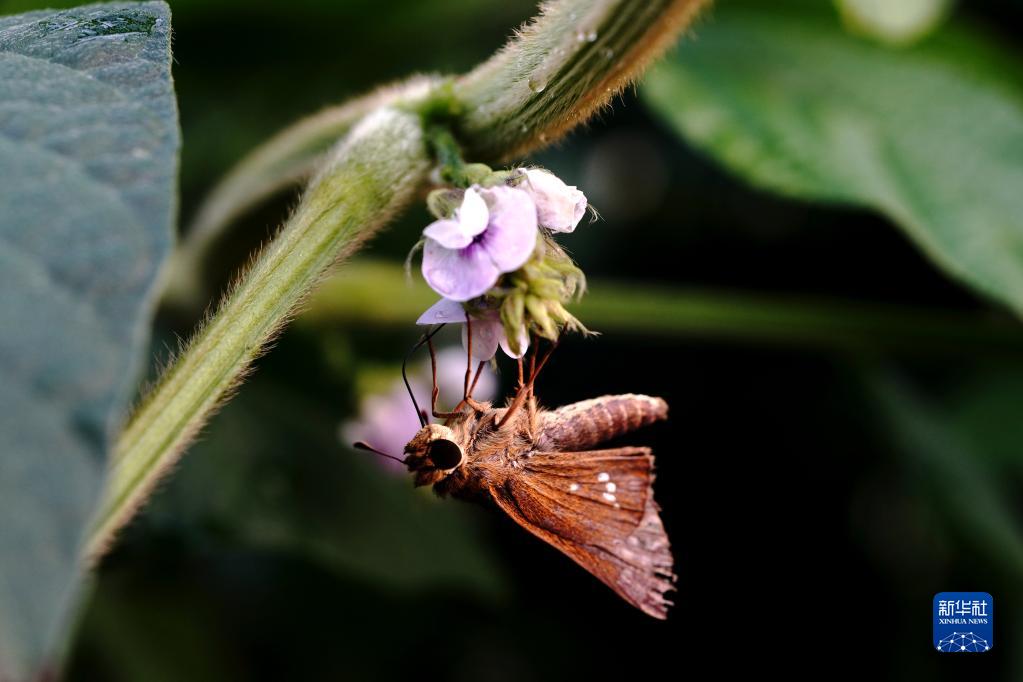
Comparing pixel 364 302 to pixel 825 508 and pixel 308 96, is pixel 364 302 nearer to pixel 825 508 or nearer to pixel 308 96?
pixel 308 96

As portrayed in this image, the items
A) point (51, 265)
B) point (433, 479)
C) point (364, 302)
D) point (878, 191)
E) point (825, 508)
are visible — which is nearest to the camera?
point (51, 265)

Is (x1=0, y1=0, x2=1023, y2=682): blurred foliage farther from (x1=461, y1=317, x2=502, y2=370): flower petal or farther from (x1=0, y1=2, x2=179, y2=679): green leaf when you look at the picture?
(x1=0, y1=2, x2=179, y2=679): green leaf

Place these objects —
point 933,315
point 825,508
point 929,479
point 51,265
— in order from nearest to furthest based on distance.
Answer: point 51,265 → point 933,315 → point 929,479 → point 825,508

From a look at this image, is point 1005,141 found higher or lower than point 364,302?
higher

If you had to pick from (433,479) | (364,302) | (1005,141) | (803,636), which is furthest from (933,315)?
(433,479)

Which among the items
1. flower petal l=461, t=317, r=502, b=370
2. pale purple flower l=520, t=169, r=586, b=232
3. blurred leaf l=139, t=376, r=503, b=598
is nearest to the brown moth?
flower petal l=461, t=317, r=502, b=370

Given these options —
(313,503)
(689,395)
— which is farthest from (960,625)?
(313,503)
